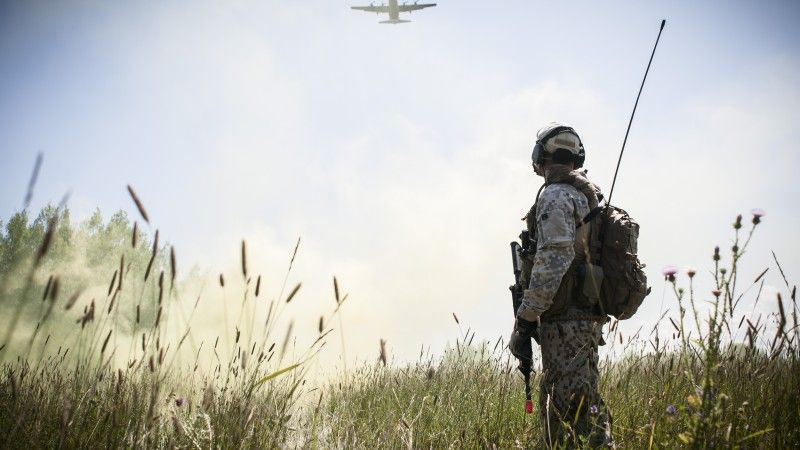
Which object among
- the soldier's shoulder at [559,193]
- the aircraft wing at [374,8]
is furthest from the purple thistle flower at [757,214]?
the aircraft wing at [374,8]

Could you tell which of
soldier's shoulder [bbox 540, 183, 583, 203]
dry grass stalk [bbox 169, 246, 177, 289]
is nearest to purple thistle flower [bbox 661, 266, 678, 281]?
soldier's shoulder [bbox 540, 183, 583, 203]

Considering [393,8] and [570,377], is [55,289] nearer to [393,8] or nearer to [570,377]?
[570,377]

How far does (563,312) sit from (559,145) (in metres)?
1.24

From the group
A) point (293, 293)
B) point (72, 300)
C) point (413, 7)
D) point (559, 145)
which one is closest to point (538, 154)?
point (559, 145)

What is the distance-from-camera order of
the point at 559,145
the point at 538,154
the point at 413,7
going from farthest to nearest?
the point at 413,7 < the point at 538,154 < the point at 559,145

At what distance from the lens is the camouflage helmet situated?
10.3ft

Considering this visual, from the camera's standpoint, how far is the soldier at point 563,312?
262 cm

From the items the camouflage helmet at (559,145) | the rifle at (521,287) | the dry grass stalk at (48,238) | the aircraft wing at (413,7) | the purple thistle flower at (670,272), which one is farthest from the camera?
the aircraft wing at (413,7)

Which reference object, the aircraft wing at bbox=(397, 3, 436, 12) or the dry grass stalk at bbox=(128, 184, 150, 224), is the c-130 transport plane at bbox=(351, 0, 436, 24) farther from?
the dry grass stalk at bbox=(128, 184, 150, 224)

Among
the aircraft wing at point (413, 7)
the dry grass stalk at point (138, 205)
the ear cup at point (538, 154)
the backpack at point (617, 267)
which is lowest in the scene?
the dry grass stalk at point (138, 205)

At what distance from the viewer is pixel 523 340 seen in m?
3.00

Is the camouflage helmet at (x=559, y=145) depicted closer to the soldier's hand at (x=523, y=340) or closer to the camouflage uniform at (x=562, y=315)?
the camouflage uniform at (x=562, y=315)

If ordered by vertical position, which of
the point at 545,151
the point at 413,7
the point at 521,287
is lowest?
the point at 521,287

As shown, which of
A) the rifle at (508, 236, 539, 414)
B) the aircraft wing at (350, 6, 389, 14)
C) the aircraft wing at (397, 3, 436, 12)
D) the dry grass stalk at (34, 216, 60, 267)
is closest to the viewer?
the dry grass stalk at (34, 216, 60, 267)
